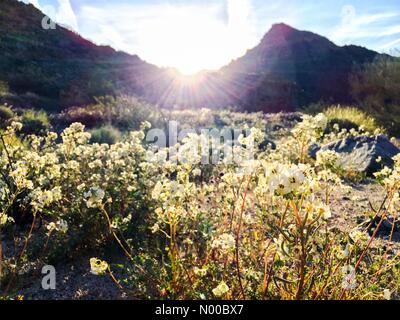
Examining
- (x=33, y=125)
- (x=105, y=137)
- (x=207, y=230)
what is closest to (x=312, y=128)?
(x=207, y=230)

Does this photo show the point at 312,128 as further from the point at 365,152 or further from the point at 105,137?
the point at 105,137

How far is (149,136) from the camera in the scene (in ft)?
30.6

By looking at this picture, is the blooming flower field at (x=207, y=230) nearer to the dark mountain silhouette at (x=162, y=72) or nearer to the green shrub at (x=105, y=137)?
the green shrub at (x=105, y=137)

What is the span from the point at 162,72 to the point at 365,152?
2596cm

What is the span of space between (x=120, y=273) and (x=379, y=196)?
334cm

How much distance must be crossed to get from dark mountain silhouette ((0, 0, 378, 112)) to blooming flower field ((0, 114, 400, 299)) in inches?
565

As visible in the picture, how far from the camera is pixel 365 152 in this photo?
22.1 ft

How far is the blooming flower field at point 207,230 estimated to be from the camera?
84.1 inches

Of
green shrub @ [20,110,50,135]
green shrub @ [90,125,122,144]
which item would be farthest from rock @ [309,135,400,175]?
green shrub @ [20,110,50,135]

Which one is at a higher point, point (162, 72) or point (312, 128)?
point (162, 72)

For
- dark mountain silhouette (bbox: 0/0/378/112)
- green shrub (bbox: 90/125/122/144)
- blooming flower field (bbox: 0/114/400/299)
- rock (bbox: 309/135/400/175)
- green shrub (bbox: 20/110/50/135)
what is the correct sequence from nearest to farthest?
blooming flower field (bbox: 0/114/400/299)
rock (bbox: 309/135/400/175)
green shrub (bbox: 90/125/122/144)
green shrub (bbox: 20/110/50/135)
dark mountain silhouette (bbox: 0/0/378/112)

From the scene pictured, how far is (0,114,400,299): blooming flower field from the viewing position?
2137 mm

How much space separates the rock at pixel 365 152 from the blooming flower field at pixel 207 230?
2.95 meters

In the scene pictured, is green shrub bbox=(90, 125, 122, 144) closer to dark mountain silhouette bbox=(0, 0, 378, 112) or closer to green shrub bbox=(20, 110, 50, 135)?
green shrub bbox=(20, 110, 50, 135)
